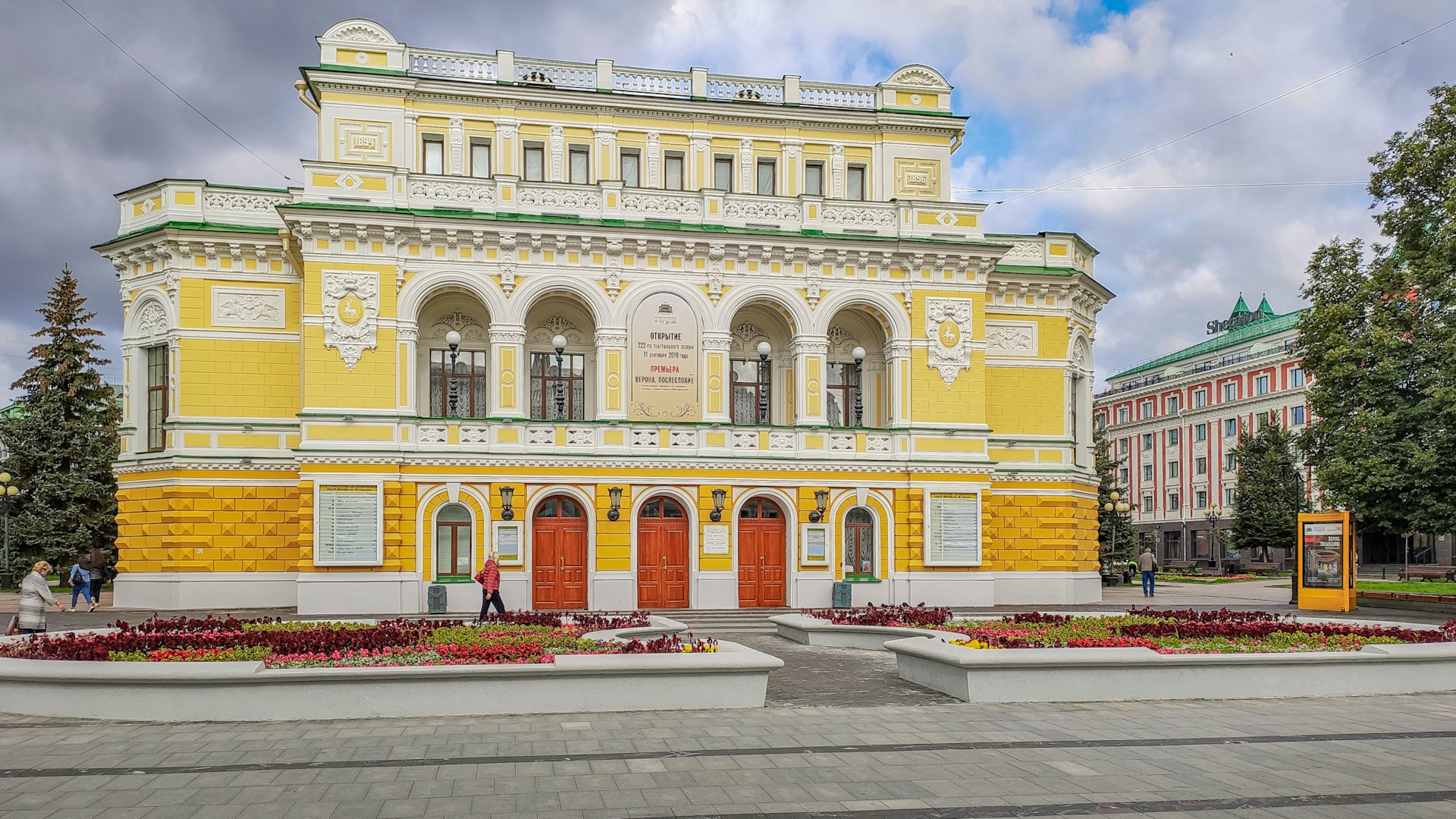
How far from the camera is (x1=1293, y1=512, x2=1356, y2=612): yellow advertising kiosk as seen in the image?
30.6 meters

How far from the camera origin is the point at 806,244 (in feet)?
105

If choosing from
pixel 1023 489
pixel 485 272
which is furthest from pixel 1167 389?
pixel 485 272

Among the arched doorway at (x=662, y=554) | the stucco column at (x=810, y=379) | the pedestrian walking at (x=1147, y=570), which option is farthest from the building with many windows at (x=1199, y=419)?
the arched doorway at (x=662, y=554)

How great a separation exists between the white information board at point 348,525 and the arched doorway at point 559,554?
4141 mm

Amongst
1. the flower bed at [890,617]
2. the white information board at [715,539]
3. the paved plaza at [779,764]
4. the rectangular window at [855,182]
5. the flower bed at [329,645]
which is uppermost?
the rectangular window at [855,182]

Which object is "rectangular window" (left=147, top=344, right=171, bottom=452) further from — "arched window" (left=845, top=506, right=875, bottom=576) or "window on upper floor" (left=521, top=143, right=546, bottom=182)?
"arched window" (left=845, top=506, right=875, bottom=576)

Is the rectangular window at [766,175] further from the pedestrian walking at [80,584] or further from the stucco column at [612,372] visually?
the pedestrian walking at [80,584]

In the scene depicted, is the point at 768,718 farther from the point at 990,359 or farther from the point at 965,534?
the point at 990,359

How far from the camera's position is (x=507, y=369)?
30766 mm

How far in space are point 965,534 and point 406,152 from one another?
65.0 ft

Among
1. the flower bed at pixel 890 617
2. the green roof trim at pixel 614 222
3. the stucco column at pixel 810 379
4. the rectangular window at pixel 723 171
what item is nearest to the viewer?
the flower bed at pixel 890 617

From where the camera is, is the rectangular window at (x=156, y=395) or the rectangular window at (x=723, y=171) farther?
the rectangular window at (x=723, y=171)

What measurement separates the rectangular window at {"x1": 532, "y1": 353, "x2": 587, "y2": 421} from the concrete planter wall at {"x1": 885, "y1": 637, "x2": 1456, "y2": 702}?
18.7 meters

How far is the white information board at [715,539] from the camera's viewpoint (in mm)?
31078
